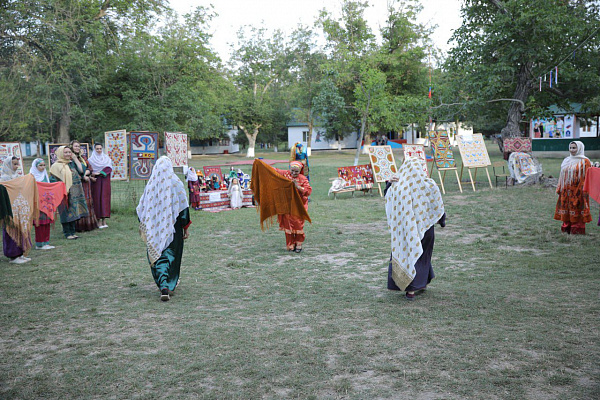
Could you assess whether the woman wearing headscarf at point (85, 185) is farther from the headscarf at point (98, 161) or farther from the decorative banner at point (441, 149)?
the decorative banner at point (441, 149)

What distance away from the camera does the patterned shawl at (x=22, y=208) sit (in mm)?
7121

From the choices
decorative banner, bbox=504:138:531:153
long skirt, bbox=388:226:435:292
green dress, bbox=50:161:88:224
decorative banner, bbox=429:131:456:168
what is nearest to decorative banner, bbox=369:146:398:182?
decorative banner, bbox=429:131:456:168

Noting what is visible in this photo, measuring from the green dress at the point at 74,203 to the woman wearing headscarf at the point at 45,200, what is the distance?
549mm

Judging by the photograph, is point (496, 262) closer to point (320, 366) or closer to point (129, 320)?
point (320, 366)

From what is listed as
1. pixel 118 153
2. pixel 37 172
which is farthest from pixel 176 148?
pixel 37 172

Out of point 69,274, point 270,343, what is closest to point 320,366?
point 270,343

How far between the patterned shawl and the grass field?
44cm

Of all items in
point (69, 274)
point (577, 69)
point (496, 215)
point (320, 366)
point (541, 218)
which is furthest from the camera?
point (577, 69)

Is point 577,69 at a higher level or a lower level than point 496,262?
higher

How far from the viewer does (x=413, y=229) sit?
16.5 ft

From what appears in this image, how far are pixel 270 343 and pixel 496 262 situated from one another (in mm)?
4030

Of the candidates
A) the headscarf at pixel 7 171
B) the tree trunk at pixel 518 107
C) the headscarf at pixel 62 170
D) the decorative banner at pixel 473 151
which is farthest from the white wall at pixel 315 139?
the headscarf at pixel 7 171

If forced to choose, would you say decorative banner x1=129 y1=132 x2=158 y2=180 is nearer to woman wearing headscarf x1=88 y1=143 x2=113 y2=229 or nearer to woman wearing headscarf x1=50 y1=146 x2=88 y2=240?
woman wearing headscarf x1=88 y1=143 x2=113 y2=229

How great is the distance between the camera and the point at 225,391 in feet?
10.3
